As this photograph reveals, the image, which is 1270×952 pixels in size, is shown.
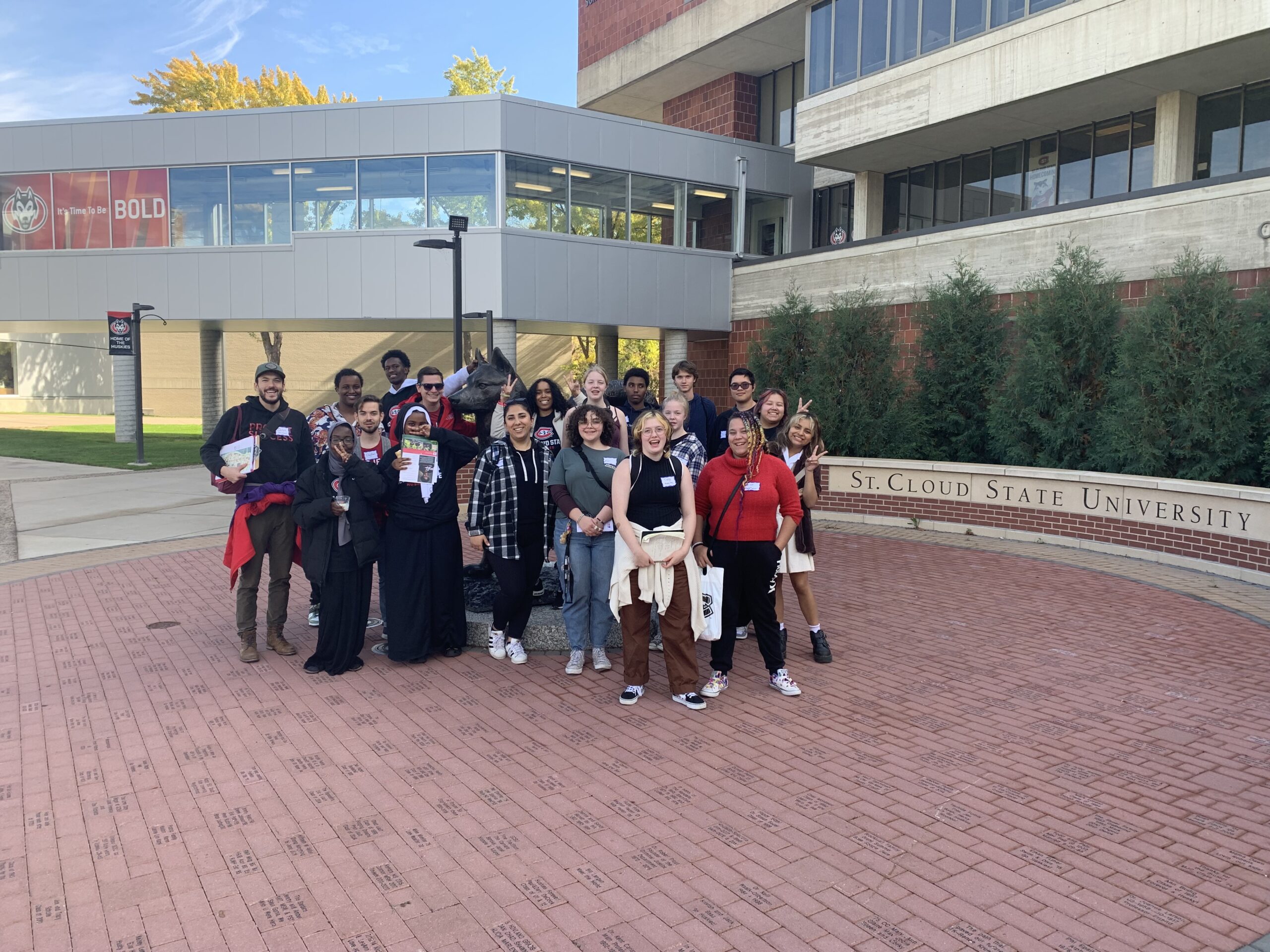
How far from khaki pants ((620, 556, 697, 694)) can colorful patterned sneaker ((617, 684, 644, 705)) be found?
0.03 metres

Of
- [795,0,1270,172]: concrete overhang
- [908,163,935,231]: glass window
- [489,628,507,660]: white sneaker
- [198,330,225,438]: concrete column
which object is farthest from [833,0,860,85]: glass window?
[198,330,225,438]: concrete column

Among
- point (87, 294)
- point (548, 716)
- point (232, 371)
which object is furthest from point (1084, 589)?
point (232, 371)

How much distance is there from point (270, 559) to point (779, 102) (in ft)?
69.8

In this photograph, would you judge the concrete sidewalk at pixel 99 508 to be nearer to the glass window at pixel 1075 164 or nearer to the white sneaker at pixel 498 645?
the white sneaker at pixel 498 645

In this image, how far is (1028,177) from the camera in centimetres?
1902

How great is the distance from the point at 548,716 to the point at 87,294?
2376 centimetres

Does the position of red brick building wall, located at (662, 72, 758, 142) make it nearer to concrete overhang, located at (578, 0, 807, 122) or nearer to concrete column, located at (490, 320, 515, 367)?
concrete overhang, located at (578, 0, 807, 122)

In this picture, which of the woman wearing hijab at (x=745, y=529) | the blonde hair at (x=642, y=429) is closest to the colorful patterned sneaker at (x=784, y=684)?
the woman wearing hijab at (x=745, y=529)

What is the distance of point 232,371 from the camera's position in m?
43.2

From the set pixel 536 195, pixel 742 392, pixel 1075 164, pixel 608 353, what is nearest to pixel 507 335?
pixel 536 195

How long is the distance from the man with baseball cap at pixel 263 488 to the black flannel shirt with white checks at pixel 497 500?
51.7 inches

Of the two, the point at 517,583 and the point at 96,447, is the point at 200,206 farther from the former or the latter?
the point at 517,583

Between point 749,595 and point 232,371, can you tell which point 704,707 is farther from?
point 232,371

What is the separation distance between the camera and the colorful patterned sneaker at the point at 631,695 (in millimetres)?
5777
